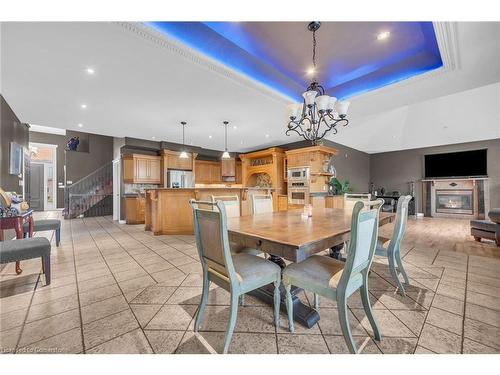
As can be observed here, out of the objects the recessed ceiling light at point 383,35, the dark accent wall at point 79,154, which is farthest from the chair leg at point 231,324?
the dark accent wall at point 79,154

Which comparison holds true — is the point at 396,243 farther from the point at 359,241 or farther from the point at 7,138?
the point at 7,138

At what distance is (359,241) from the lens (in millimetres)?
1257

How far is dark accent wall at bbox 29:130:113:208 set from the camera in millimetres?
8203

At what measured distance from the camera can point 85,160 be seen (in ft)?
27.7

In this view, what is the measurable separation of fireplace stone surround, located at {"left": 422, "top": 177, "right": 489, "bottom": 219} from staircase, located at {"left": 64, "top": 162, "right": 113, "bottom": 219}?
39.5 feet

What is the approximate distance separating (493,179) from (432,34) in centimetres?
726

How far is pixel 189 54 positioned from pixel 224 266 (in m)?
2.27

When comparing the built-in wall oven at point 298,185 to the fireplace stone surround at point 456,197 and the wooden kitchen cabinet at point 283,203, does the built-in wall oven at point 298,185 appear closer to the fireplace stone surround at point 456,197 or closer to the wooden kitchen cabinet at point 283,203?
the wooden kitchen cabinet at point 283,203

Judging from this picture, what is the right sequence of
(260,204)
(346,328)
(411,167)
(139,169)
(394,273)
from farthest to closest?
(411,167)
(139,169)
(260,204)
(394,273)
(346,328)

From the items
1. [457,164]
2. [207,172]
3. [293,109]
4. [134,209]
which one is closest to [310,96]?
[293,109]

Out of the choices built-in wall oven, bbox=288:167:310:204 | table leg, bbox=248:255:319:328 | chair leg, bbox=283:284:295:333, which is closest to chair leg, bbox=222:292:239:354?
chair leg, bbox=283:284:295:333

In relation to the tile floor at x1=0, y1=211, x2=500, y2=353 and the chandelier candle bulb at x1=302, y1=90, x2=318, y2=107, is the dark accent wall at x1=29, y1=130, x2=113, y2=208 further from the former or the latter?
the chandelier candle bulb at x1=302, y1=90, x2=318, y2=107
